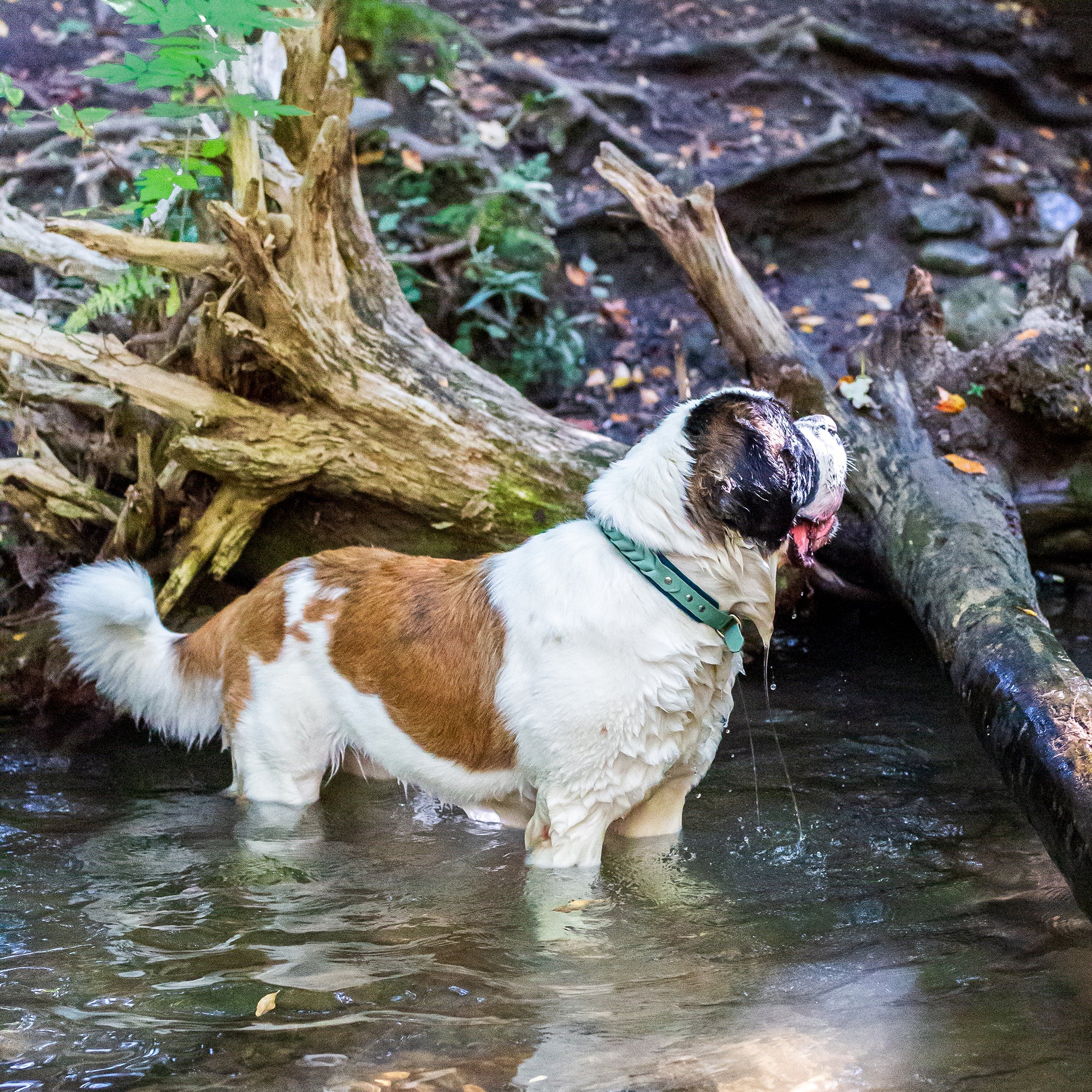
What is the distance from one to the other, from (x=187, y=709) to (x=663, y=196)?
3.22m

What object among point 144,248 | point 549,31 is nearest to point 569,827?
point 144,248

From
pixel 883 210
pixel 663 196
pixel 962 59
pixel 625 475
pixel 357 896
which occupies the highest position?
pixel 962 59

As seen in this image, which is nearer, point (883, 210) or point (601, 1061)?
point (601, 1061)

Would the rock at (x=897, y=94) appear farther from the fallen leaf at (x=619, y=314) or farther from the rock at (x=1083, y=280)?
the fallen leaf at (x=619, y=314)

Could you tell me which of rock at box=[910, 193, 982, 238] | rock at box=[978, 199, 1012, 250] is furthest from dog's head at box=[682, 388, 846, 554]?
rock at box=[978, 199, 1012, 250]

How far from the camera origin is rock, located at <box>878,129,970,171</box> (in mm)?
10031

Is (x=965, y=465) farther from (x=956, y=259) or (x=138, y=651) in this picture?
(x=956, y=259)

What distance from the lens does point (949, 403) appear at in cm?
555

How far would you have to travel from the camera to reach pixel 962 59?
1094 cm

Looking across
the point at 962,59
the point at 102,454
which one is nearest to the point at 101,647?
the point at 102,454

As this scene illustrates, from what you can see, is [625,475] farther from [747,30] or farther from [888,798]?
[747,30]

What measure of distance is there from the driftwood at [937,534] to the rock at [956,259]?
395cm

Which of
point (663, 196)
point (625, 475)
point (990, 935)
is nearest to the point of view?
point (990, 935)

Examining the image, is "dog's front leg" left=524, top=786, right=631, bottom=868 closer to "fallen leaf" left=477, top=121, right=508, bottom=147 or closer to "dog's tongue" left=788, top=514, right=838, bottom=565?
"dog's tongue" left=788, top=514, right=838, bottom=565
